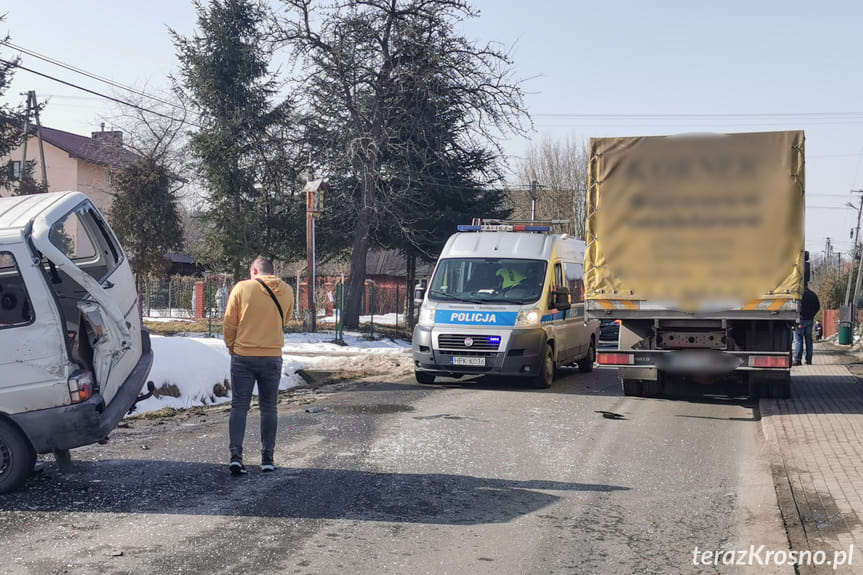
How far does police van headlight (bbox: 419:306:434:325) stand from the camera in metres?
14.1

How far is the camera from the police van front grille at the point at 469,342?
13586 mm

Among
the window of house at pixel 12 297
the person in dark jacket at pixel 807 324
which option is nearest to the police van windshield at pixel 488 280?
the person in dark jacket at pixel 807 324

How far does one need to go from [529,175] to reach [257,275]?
1946 inches

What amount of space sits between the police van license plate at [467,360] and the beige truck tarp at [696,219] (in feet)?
6.90

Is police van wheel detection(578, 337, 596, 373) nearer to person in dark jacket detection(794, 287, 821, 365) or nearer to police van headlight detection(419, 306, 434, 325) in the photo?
person in dark jacket detection(794, 287, 821, 365)

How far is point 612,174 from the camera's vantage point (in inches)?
489

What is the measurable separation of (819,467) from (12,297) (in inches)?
276

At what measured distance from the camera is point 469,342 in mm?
13641

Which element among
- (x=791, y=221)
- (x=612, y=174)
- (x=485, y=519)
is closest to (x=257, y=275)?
(x=485, y=519)

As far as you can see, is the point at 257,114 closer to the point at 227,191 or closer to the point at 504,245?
the point at 227,191

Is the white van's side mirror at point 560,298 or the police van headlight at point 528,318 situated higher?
the white van's side mirror at point 560,298

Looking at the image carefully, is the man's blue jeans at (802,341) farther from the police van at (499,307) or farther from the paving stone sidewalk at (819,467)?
the police van at (499,307)

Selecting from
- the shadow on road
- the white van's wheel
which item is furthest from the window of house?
the shadow on road

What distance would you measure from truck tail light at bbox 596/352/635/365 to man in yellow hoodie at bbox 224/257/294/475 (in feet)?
→ 19.6
